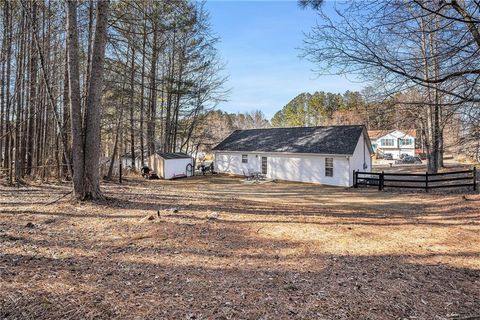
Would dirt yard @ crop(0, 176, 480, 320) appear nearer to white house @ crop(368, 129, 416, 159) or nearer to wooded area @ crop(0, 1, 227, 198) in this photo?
wooded area @ crop(0, 1, 227, 198)

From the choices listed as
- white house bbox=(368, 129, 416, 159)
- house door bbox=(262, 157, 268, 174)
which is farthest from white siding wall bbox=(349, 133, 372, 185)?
white house bbox=(368, 129, 416, 159)

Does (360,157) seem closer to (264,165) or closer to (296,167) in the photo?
(296,167)

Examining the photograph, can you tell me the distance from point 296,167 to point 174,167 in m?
8.40

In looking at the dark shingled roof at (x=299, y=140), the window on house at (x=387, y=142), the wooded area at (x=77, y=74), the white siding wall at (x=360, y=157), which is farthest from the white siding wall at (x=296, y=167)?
the window on house at (x=387, y=142)

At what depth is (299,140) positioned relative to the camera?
22.0m

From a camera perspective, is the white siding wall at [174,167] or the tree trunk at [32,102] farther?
the white siding wall at [174,167]

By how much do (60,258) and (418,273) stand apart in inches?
201

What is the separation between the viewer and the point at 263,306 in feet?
10.8

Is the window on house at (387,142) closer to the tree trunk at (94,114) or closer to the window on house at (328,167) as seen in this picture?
the window on house at (328,167)

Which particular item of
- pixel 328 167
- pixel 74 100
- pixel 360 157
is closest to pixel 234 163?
pixel 328 167

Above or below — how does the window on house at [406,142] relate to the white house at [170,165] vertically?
above

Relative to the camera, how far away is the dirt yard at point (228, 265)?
10.5 feet

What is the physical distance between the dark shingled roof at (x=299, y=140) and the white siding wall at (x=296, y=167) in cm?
46

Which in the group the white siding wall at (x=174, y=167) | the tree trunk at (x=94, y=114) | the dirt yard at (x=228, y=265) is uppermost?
the tree trunk at (x=94, y=114)
